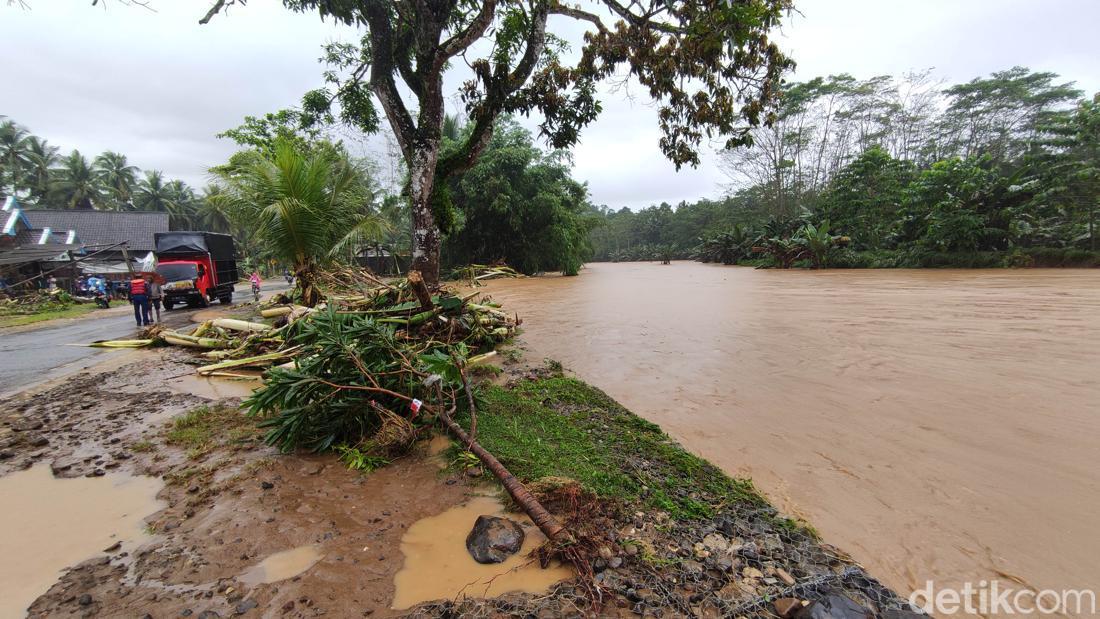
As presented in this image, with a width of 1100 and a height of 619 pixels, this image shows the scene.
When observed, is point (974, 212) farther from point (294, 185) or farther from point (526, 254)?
point (294, 185)

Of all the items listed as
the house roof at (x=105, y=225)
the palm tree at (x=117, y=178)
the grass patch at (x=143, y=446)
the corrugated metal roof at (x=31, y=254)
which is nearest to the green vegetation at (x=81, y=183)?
the palm tree at (x=117, y=178)

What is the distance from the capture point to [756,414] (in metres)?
3.50

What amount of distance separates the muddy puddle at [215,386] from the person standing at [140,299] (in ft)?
22.2

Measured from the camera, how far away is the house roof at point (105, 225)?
2477 centimetres

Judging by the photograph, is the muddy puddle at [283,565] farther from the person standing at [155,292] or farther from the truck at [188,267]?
the truck at [188,267]

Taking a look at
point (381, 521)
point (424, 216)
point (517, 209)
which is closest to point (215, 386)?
point (424, 216)

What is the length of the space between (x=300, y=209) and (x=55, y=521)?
5.83m

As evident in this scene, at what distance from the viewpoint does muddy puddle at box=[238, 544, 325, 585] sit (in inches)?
69.5

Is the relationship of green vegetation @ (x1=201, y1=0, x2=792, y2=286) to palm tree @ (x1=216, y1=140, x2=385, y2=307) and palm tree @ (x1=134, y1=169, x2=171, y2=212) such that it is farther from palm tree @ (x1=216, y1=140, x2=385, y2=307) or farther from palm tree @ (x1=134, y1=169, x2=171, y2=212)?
palm tree @ (x1=134, y1=169, x2=171, y2=212)

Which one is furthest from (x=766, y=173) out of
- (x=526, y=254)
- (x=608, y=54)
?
(x=608, y=54)

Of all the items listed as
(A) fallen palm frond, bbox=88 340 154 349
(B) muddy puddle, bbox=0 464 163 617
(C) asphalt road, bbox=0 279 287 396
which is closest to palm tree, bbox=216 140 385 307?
(A) fallen palm frond, bbox=88 340 154 349

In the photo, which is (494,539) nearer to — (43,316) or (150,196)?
(43,316)

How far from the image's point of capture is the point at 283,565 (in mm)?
1853

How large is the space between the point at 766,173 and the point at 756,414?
34.5 m
